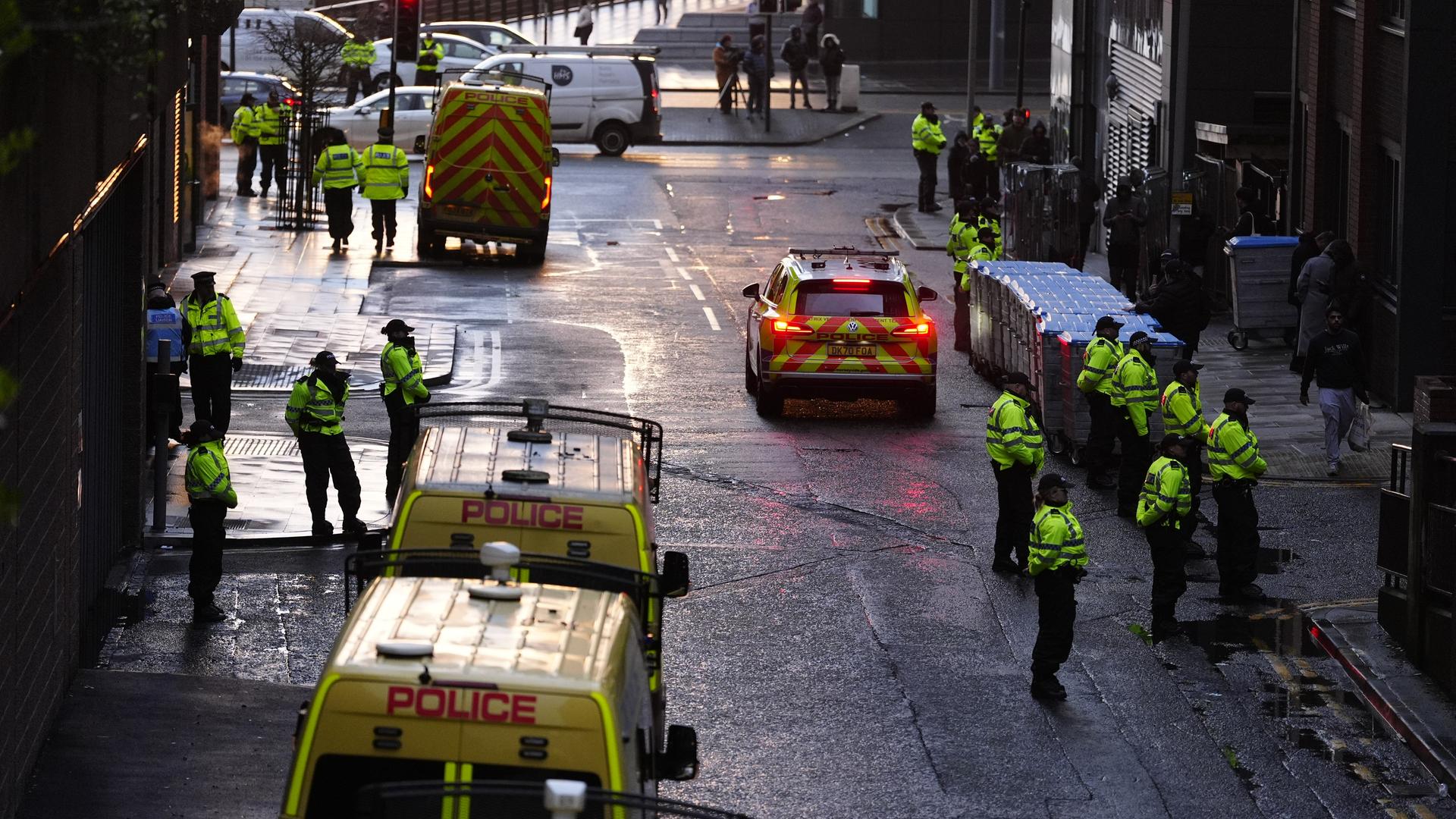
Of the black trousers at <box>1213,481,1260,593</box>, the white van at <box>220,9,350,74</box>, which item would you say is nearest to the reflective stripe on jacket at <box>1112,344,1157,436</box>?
the black trousers at <box>1213,481,1260,593</box>

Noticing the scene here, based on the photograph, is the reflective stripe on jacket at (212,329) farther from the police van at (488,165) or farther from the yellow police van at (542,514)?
the police van at (488,165)

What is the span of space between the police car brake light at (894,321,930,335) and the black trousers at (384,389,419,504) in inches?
226

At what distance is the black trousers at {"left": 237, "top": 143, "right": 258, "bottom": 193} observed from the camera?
1500 inches

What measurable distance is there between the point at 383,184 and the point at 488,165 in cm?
183

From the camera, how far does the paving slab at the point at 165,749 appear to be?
10.9 m

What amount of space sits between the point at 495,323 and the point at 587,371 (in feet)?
Result: 12.0

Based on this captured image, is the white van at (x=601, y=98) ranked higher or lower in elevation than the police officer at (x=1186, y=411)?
higher

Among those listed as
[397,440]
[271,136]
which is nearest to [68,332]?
[397,440]

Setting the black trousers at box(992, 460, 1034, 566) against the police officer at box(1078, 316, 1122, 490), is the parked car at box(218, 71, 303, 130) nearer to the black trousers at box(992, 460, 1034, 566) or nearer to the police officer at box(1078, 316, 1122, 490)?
the police officer at box(1078, 316, 1122, 490)

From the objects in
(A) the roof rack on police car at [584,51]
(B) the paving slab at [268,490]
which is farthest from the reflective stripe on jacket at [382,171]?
(A) the roof rack on police car at [584,51]

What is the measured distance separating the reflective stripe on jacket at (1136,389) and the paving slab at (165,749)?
323 inches

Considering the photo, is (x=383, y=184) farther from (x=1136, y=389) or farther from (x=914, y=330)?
(x=1136, y=389)

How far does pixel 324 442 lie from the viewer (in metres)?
17.1

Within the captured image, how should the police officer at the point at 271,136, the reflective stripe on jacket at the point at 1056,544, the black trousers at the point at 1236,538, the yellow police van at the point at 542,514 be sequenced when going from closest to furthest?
the yellow police van at the point at 542,514, the reflective stripe on jacket at the point at 1056,544, the black trousers at the point at 1236,538, the police officer at the point at 271,136
